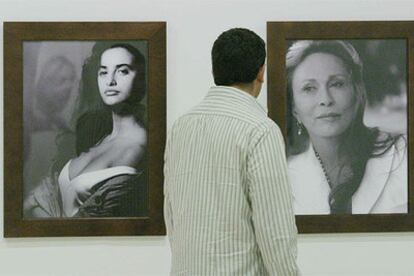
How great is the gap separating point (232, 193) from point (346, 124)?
0.97 metres

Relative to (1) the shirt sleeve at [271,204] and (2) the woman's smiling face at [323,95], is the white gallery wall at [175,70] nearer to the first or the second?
(2) the woman's smiling face at [323,95]

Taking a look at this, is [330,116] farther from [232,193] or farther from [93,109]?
[232,193]

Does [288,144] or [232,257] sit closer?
[232,257]

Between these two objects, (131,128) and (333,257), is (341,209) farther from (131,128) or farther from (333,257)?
(131,128)

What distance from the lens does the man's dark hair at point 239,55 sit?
5.80 feet

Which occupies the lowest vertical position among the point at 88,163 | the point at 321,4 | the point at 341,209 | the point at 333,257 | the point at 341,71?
the point at 333,257

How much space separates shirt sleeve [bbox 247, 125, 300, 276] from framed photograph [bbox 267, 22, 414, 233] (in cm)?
87

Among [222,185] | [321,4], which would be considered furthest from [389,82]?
[222,185]

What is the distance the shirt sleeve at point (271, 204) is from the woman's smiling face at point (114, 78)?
3.05ft

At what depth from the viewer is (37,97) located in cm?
254

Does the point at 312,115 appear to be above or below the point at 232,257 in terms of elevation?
above

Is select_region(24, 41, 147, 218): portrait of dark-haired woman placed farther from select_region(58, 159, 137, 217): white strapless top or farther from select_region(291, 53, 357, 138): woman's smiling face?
select_region(291, 53, 357, 138): woman's smiling face

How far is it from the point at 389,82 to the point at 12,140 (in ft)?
4.41

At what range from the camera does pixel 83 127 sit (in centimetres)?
254
